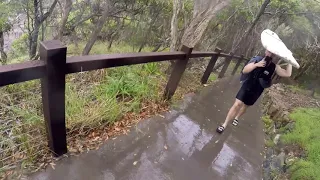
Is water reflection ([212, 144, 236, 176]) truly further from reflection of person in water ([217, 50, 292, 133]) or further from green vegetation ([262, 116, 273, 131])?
green vegetation ([262, 116, 273, 131])

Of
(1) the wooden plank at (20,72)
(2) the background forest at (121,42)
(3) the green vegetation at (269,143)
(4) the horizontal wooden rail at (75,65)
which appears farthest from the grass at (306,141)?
(1) the wooden plank at (20,72)

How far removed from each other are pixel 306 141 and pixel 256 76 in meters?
1.61

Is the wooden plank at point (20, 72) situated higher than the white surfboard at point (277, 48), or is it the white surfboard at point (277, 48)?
the white surfboard at point (277, 48)

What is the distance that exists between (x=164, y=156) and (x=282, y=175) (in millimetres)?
1826

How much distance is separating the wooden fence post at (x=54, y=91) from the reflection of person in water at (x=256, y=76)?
8.60 feet

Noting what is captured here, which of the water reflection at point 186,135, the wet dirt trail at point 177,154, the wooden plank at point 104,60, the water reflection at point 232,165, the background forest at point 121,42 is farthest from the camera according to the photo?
the water reflection at point 186,135

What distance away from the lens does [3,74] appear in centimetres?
178

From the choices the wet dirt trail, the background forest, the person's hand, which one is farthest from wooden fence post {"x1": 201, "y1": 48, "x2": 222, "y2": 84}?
the person's hand

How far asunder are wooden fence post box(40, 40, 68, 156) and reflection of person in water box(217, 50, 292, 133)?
262cm

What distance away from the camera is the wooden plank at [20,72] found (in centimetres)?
180

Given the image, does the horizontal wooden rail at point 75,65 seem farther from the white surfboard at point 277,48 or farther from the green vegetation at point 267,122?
the green vegetation at point 267,122

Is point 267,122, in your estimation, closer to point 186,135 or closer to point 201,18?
point 186,135

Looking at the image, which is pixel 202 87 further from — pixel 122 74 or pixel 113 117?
pixel 113 117

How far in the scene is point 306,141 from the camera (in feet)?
14.9
